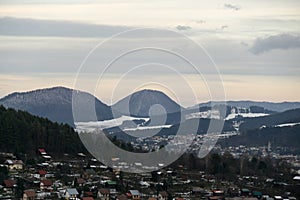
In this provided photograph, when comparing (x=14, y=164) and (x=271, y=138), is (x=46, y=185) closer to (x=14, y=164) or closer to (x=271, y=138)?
(x=14, y=164)

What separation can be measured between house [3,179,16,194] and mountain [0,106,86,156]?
7265mm

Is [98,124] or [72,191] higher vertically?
[98,124]

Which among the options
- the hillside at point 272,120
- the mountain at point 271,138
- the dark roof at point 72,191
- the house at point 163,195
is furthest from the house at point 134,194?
the hillside at point 272,120

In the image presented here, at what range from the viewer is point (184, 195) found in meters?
26.1

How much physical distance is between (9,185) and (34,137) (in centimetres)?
1016

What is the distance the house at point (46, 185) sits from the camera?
1003 inches

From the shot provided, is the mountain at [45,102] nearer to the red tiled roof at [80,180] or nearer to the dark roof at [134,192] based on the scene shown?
the red tiled roof at [80,180]

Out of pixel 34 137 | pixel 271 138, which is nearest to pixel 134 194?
pixel 34 137

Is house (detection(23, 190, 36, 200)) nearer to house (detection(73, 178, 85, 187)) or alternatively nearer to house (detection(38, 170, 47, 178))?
house (detection(73, 178, 85, 187))

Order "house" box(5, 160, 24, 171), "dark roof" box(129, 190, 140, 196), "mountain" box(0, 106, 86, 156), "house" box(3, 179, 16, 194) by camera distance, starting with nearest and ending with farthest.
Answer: "house" box(3, 179, 16, 194) < "dark roof" box(129, 190, 140, 196) < "house" box(5, 160, 24, 171) < "mountain" box(0, 106, 86, 156)

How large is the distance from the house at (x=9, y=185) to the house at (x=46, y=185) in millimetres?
965

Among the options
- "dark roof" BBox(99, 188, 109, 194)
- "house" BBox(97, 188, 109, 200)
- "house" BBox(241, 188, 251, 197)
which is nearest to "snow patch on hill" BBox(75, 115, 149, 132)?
"house" BBox(241, 188, 251, 197)

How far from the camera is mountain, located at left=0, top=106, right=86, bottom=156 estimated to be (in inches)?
1324

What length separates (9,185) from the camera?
985 inches
